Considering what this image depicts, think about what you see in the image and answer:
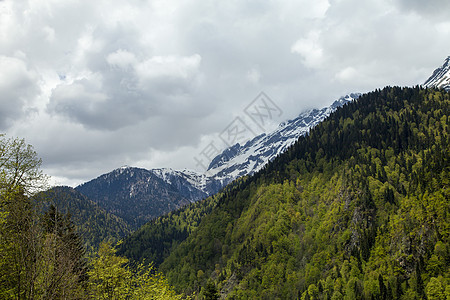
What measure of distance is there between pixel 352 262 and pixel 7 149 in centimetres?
16229

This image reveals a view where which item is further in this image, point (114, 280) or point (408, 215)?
point (408, 215)

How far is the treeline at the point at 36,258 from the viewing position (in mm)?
17391

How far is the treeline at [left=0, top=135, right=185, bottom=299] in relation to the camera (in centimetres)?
1739

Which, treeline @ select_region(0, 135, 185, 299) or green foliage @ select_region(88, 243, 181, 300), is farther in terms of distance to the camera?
green foliage @ select_region(88, 243, 181, 300)

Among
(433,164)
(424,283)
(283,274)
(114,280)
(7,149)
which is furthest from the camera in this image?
(283,274)

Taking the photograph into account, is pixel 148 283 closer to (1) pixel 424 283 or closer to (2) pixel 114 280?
(2) pixel 114 280

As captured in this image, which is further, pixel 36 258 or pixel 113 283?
pixel 113 283

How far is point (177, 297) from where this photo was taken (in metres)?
34.9

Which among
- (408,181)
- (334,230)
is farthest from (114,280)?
(408,181)

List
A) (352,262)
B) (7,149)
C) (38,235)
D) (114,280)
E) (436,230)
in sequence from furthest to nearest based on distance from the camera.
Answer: (352,262) → (436,230) → (114,280) → (7,149) → (38,235)

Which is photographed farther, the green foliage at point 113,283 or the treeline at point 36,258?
the green foliage at point 113,283

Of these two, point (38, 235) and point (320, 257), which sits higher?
point (38, 235)

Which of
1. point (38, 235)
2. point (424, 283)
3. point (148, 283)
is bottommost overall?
point (424, 283)

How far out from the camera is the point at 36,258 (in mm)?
16953
